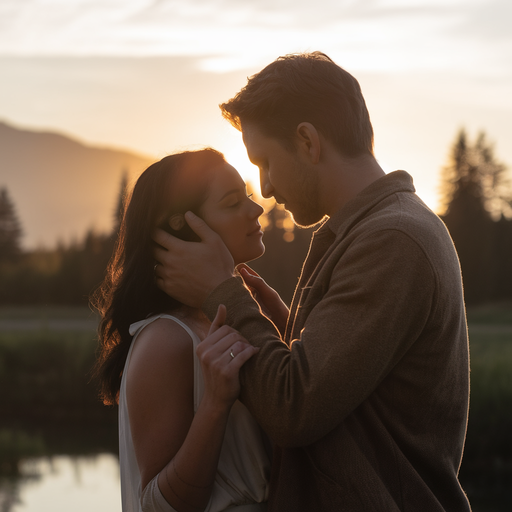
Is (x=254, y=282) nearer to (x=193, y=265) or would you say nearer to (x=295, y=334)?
(x=193, y=265)

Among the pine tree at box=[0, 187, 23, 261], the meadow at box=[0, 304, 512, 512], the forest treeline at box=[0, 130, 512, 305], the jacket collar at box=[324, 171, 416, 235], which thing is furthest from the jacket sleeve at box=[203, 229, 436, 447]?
the pine tree at box=[0, 187, 23, 261]

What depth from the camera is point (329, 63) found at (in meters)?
2.26

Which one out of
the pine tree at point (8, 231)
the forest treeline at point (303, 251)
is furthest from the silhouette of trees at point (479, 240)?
the pine tree at point (8, 231)

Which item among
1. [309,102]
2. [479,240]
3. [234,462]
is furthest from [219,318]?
[479,240]

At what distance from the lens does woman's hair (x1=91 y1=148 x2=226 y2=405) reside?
7.93ft

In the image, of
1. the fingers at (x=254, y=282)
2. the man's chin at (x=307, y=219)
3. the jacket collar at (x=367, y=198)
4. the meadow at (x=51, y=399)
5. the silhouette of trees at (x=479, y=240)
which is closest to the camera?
the jacket collar at (x=367, y=198)

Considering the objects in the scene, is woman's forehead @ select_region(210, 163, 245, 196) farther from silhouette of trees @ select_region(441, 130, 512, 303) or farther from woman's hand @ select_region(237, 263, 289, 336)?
silhouette of trees @ select_region(441, 130, 512, 303)

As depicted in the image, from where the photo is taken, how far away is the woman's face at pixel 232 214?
2.47 m

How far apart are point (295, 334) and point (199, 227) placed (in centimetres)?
57

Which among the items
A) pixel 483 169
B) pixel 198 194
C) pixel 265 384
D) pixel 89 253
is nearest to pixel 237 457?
pixel 265 384

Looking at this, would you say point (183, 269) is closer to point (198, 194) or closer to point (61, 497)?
point (198, 194)

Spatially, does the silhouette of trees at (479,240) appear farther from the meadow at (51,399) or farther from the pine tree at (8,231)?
the pine tree at (8,231)

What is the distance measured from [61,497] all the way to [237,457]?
508 inches

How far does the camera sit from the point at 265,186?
95.7 inches
